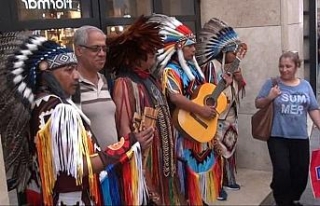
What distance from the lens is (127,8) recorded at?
12.3ft

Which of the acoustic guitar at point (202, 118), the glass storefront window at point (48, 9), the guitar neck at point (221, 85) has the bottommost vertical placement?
the acoustic guitar at point (202, 118)

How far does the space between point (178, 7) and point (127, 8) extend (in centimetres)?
84

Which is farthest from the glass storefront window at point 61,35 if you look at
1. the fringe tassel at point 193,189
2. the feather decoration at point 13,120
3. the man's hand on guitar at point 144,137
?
the fringe tassel at point 193,189

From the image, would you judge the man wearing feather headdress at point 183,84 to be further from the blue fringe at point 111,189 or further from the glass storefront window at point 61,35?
the blue fringe at point 111,189

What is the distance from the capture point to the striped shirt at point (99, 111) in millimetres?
2291

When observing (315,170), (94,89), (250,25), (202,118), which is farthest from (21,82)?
(250,25)

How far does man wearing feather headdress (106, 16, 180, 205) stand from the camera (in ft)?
8.14

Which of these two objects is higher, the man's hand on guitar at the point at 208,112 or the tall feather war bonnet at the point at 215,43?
the tall feather war bonnet at the point at 215,43

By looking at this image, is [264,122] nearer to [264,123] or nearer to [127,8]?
[264,123]

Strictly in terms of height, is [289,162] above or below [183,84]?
below

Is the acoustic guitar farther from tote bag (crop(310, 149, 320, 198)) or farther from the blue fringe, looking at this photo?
the blue fringe

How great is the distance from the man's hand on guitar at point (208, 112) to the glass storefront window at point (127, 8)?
1.08 m

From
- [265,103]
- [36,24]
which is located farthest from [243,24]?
[36,24]

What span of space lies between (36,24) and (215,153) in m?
1.88
